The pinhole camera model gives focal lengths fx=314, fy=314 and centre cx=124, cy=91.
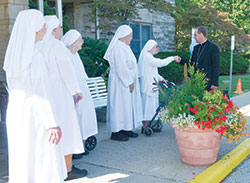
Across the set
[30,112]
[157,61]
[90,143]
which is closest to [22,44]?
[30,112]

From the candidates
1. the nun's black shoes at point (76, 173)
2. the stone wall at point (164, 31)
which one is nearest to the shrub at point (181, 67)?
the stone wall at point (164, 31)

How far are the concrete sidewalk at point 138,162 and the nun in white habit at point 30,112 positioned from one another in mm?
1355

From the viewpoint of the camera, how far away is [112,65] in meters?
5.93

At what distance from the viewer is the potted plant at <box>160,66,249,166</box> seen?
4.31m

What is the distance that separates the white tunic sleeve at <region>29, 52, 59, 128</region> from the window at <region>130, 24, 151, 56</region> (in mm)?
12023

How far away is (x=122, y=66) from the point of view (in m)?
5.77

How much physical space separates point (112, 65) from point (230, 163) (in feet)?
8.88

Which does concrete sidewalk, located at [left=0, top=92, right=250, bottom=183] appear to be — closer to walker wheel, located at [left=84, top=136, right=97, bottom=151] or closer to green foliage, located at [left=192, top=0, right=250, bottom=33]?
walker wheel, located at [left=84, top=136, right=97, bottom=151]

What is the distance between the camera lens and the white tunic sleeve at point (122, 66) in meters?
5.76

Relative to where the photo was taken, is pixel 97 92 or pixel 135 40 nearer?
pixel 97 92

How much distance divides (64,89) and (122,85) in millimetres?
2101

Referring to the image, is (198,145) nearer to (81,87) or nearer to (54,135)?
(81,87)

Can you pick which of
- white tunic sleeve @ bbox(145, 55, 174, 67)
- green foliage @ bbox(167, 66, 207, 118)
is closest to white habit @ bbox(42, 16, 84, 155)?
green foliage @ bbox(167, 66, 207, 118)

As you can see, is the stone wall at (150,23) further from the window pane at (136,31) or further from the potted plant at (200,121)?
the potted plant at (200,121)
